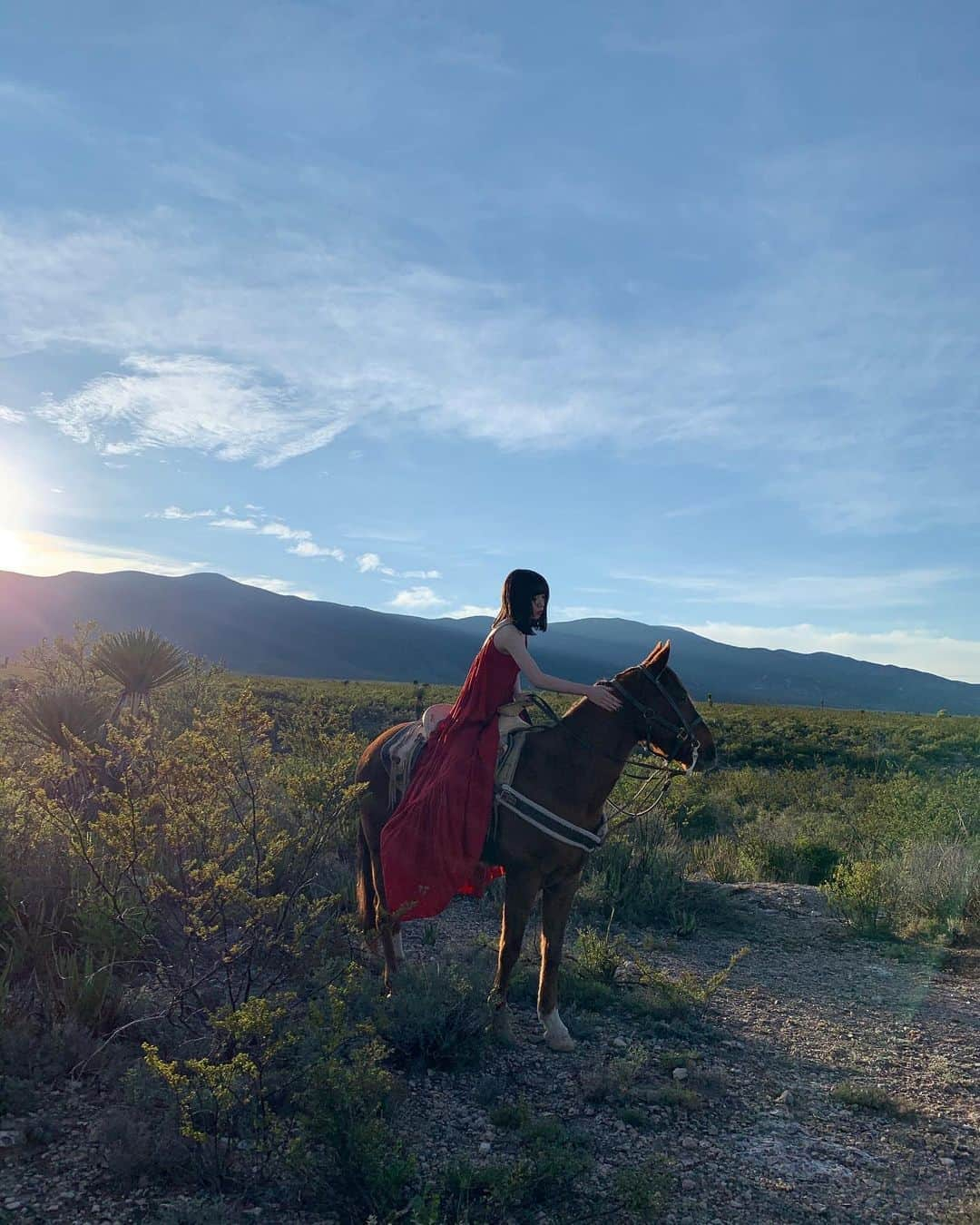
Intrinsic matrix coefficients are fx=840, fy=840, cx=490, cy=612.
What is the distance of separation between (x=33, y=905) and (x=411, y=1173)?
3.22 metres

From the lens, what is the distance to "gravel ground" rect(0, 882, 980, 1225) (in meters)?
3.45

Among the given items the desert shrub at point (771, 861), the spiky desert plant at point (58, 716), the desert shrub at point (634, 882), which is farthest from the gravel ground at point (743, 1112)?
the spiky desert plant at point (58, 716)

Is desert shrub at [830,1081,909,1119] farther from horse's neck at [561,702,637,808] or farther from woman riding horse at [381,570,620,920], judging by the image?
woman riding horse at [381,570,620,920]

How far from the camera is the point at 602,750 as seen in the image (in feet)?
16.5

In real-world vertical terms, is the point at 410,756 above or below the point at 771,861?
above

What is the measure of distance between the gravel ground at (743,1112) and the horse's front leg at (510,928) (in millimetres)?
194

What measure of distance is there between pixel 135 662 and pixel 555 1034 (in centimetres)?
743

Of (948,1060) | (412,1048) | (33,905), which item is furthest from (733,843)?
(33,905)

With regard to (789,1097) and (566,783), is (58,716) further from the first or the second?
(789,1097)

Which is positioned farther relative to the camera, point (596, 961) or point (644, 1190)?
point (596, 961)

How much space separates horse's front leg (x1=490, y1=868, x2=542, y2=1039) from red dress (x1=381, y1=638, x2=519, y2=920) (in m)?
0.24

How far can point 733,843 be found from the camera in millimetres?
Result: 11188

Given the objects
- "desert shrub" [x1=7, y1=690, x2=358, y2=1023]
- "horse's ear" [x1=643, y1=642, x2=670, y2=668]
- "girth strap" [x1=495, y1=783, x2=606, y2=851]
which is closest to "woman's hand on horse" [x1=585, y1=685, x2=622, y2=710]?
"horse's ear" [x1=643, y1=642, x2=670, y2=668]

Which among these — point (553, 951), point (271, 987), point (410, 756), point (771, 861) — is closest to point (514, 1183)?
point (271, 987)
